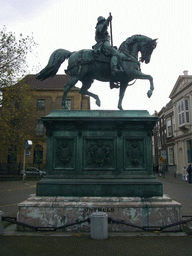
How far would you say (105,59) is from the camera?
6953 millimetres

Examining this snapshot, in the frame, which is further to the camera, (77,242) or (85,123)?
(85,123)

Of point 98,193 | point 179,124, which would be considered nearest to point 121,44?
point 98,193

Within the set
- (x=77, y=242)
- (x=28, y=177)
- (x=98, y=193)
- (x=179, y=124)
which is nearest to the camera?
(x=77, y=242)

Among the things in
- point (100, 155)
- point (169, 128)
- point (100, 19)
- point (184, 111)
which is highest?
point (184, 111)

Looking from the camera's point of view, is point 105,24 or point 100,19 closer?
point 105,24

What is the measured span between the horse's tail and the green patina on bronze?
5.21 feet

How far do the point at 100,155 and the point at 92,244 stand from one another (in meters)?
2.31

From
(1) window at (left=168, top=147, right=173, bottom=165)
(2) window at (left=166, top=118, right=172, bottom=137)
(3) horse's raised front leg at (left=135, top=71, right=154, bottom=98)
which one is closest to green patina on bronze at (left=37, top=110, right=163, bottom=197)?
(3) horse's raised front leg at (left=135, top=71, right=154, bottom=98)

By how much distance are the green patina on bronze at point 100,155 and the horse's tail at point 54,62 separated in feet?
5.21

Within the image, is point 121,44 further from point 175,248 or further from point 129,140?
point 175,248

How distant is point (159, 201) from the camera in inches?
215

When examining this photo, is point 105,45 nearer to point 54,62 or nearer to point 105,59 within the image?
point 105,59

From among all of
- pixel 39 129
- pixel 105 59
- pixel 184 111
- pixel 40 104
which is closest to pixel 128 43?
pixel 105 59

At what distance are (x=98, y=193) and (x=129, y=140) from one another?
1.65m
